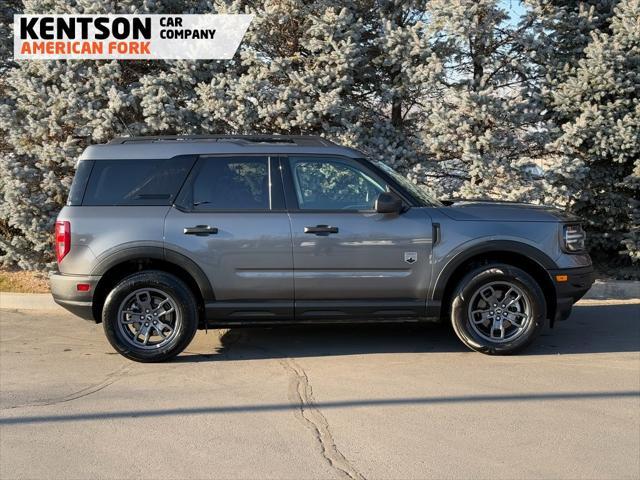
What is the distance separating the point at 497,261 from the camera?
6.25 m

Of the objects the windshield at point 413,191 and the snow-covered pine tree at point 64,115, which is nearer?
the windshield at point 413,191

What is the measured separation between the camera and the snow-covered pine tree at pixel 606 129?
28.8 ft

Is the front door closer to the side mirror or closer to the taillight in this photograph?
the side mirror

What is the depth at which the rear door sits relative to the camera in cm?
594

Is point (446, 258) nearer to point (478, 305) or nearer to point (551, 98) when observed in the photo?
point (478, 305)

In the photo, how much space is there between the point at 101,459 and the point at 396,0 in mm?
7743

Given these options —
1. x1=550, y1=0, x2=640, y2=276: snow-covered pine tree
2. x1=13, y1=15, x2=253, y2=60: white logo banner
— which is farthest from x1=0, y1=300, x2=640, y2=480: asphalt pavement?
x1=13, y1=15, x2=253, y2=60: white logo banner

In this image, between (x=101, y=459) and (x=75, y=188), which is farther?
(x=75, y=188)

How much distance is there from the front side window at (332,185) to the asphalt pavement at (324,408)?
146 centimetres

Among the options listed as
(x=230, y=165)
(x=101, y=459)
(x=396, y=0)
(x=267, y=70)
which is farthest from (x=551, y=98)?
(x=101, y=459)

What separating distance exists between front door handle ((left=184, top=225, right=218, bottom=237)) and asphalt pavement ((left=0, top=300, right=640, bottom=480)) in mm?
1208

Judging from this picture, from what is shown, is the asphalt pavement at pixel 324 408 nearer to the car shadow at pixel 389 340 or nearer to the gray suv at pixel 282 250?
the car shadow at pixel 389 340

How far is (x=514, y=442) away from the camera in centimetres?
416

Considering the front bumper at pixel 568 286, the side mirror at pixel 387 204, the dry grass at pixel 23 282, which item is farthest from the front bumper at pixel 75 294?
the front bumper at pixel 568 286
